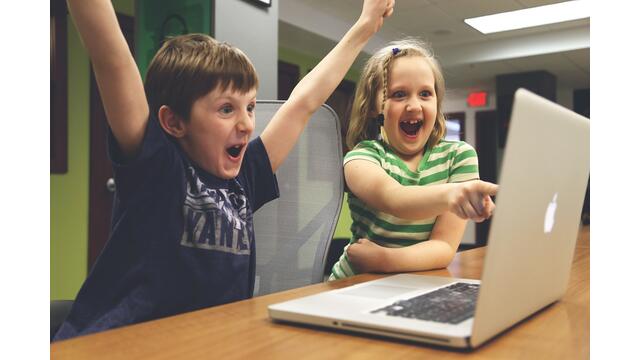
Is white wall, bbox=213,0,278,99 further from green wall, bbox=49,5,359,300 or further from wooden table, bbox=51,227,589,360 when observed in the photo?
green wall, bbox=49,5,359,300

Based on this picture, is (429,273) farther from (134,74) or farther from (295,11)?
(295,11)

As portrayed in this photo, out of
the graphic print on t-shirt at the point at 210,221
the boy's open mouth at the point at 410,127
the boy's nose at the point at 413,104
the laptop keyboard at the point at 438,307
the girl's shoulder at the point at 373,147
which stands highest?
the boy's nose at the point at 413,104

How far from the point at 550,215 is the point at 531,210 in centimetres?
8

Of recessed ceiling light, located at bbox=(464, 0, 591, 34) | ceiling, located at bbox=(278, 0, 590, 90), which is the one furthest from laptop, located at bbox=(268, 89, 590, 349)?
recessed ceiling light, located at bbox=(464, 0, 591, 34)

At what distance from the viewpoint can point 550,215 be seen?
1.76ft

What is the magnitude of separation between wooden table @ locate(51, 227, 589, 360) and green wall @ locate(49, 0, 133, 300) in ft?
8.66

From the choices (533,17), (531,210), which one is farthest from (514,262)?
(533,17)

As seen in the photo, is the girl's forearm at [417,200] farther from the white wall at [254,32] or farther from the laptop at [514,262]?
the white wall at [254,32]

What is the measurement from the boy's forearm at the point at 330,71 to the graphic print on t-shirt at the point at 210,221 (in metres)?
0.27

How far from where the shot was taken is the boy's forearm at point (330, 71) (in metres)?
1.03

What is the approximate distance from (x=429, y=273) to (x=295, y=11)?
386 cm

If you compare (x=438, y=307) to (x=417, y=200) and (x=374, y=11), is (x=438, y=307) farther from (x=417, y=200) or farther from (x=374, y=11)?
(x=374, y=11)

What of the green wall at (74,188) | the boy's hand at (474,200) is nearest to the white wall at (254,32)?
the boy's hand at (474,200)
